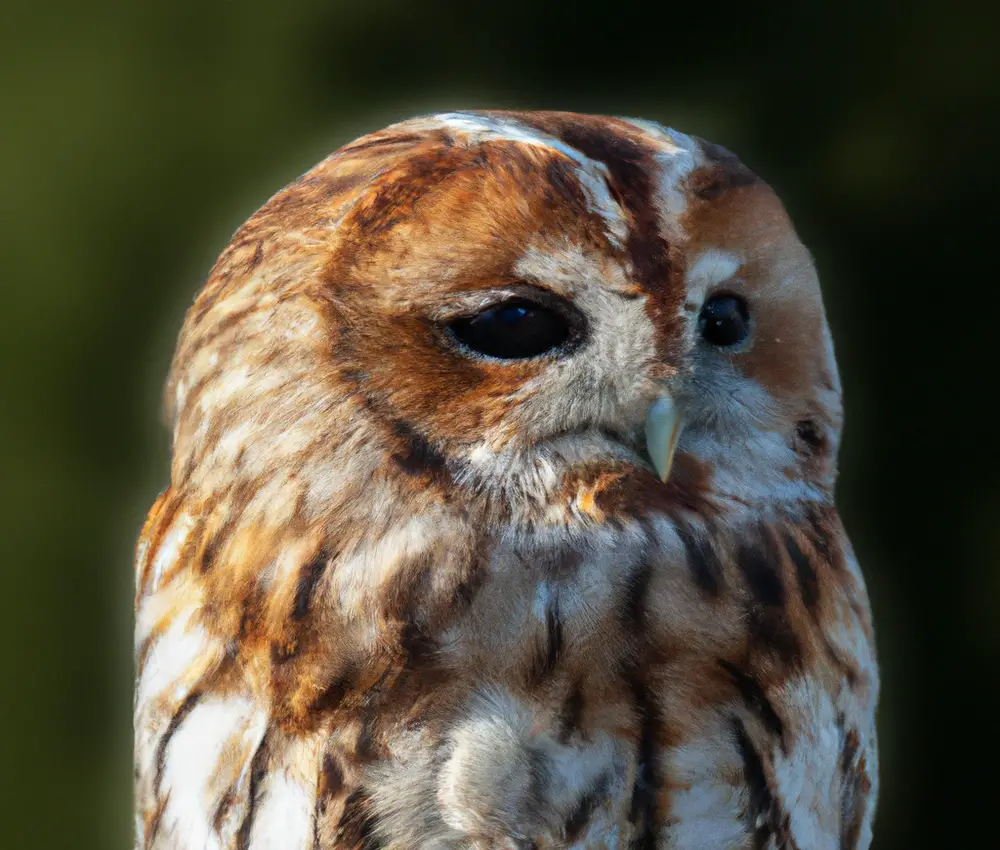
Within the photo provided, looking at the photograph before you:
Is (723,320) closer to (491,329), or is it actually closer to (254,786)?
(491,329)

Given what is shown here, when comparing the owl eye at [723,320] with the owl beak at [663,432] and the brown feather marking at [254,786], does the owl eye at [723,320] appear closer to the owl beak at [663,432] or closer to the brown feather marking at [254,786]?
the owl beak at [663,432]

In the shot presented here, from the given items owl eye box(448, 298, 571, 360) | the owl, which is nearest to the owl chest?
the owl

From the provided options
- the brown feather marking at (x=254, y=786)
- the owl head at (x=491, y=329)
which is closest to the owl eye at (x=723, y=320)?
the owl head at (x=491, y=329)

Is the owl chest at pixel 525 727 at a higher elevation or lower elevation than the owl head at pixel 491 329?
lower

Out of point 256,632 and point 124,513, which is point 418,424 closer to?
point 256,632

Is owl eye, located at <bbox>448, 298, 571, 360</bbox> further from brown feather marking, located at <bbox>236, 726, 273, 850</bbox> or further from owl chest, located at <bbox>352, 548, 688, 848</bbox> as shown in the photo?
brown feather marking, located at <bbox>236, 726, 273, 850</bbox>

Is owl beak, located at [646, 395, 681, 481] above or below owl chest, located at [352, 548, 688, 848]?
above

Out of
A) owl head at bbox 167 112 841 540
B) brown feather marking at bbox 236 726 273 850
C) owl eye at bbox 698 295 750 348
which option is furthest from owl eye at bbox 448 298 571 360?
brown feather marking at bbox 236 726 273 850
